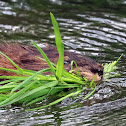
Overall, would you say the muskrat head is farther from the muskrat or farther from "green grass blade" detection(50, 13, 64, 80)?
"green grass blade" detection(50, 13, 64, 80)

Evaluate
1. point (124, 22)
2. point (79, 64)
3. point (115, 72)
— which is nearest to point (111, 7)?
point (124, 22)

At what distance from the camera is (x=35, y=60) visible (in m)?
4.14

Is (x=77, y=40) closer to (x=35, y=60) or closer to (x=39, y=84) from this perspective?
(x=35, y=60)

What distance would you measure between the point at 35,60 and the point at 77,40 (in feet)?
6.69

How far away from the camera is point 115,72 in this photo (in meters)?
4.84

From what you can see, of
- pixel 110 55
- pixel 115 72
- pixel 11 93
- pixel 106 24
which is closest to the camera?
pixel 11 93

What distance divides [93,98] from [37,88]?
2.43ft

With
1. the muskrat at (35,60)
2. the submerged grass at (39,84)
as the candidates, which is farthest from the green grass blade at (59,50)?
the muskrat at (35,60)

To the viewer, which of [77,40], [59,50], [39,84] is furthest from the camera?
[77,40]

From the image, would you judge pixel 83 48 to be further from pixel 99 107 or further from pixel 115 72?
pixel 99 107

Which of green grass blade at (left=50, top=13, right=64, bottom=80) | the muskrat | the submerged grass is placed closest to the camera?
green grass blade at (left=50, top=13, right=64, bottom=80)

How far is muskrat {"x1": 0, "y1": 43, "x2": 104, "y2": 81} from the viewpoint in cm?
405

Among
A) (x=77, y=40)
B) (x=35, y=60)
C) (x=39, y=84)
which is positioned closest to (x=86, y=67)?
(x=35, y=60)

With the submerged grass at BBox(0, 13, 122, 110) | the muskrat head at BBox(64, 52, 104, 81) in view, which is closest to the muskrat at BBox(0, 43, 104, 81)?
the muskrat head at BBox(64, 52, 104, 81)
